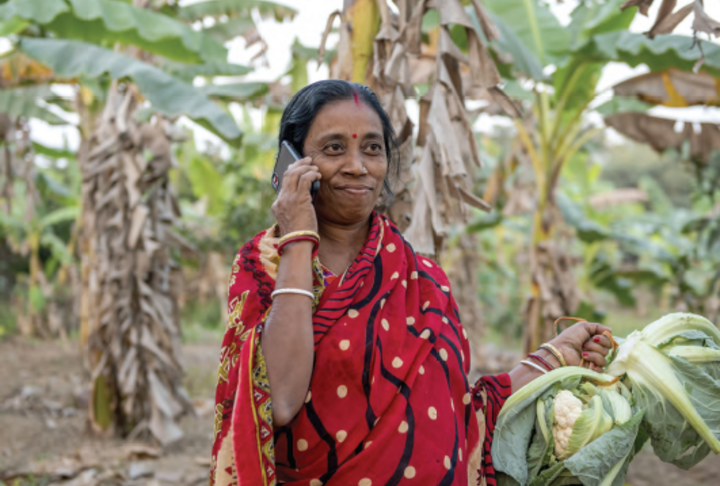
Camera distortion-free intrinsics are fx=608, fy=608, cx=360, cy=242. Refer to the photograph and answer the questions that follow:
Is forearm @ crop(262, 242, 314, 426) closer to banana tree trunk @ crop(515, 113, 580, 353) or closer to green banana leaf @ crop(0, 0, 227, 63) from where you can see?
green banana leaf @ crop(0, 0, 227, 63)

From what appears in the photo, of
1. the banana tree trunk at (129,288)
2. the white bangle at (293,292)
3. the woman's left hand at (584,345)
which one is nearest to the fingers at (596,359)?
the woman's left hand at (584,345)

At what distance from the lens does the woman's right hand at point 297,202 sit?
4.81 feet

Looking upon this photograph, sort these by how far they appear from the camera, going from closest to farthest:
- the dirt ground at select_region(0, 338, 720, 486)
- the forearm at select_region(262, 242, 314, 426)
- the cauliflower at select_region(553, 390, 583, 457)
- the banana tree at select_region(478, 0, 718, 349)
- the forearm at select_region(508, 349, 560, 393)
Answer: the forearm at select_region(262, 242, 314, 426)
the cauliflower at select_region(553, 390, 583, 457)
the forearm at select_region(508, 349, 560, 393)
the dirt ground at select_region(0, 338, 720, 486)
the banana tree at select_region(478, 0, 718, 349)

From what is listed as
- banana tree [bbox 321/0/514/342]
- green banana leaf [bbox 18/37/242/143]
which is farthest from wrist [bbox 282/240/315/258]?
green banana leaf [bbox 18/37/242/143]

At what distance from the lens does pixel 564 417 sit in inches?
64.9

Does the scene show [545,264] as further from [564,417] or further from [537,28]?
[564,417]

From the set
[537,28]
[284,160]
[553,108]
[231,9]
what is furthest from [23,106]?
[284,160]

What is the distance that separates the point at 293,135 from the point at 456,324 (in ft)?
2.24

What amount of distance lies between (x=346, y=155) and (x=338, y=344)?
18.6 inches

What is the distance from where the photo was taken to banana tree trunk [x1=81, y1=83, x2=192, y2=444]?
5.14 metres

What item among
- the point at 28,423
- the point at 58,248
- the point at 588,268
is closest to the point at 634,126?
the point at 588,268

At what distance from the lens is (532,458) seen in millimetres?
1690

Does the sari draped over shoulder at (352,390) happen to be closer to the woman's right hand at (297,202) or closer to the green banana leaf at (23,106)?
the woman's right hand at (297,202)

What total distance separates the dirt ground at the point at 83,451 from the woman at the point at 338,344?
11.4 ft
